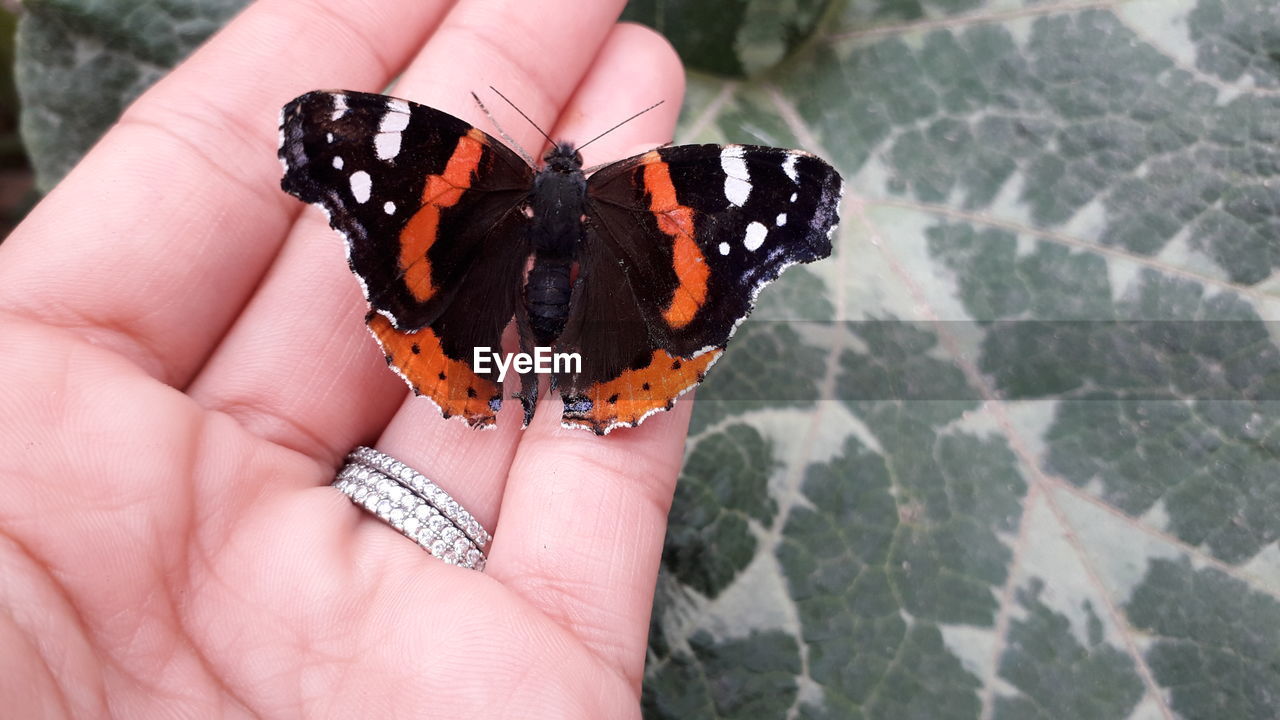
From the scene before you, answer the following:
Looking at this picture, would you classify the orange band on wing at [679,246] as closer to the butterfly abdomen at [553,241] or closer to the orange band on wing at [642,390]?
the orange band on wing at [642,390]

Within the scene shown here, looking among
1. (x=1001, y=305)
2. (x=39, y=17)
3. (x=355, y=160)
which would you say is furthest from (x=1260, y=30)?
(x=39, y=17)

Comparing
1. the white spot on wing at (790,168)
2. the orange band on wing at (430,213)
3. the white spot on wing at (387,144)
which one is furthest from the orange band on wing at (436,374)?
the white spot on wing at (790,168)

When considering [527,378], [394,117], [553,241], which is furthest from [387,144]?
[527,378]

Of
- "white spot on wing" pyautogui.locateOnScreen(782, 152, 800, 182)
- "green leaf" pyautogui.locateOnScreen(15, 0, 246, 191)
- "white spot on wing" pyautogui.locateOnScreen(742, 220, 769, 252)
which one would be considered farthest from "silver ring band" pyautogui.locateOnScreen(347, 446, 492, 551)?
"green leaf" pyautogui.locateOnScreen(15, 0, 246, 191)

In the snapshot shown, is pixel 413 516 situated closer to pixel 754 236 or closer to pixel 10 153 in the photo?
pixel 754 236

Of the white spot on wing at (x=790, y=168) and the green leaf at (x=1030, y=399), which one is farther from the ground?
the white spot on wing at (x=790, y=168)
